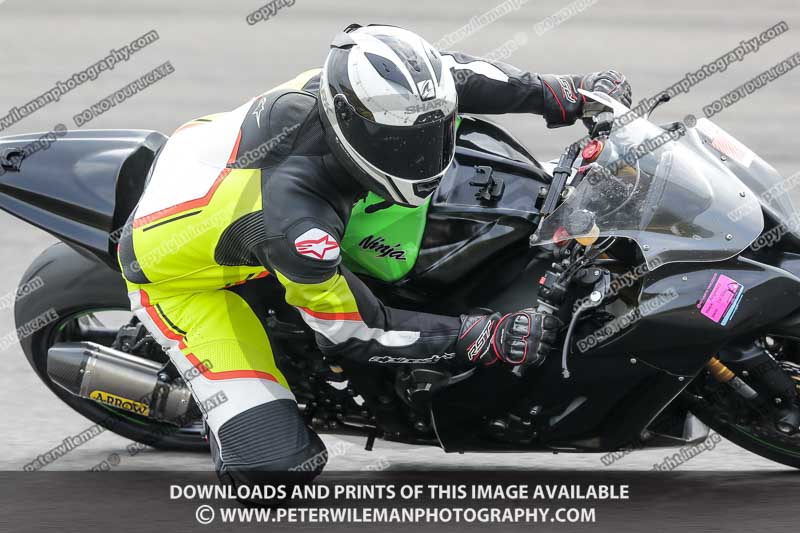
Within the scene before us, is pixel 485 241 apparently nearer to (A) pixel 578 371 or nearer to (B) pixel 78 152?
(A) pixel 578 371

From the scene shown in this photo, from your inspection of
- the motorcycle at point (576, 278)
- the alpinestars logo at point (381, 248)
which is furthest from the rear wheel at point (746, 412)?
the alpinestars logo at point (381, 248)

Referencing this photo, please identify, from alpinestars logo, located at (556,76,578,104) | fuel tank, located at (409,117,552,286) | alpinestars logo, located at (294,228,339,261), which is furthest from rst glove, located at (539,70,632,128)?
alpinestars logo, located at (294,228,339,261)

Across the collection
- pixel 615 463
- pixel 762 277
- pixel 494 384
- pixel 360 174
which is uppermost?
pixel 360 174

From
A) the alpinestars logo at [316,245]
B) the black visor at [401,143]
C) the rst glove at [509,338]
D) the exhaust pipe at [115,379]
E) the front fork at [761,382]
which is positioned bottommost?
the exhaust pipe at [115,379]

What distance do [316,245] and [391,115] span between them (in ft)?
1.54

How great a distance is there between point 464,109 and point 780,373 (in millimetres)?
1500

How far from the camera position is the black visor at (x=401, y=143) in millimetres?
4078

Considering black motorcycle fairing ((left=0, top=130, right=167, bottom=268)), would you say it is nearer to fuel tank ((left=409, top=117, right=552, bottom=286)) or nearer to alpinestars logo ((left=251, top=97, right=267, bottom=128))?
alpinestars logo ((left=251, top=97, right=267, bottom=128))

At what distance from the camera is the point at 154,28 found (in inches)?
466

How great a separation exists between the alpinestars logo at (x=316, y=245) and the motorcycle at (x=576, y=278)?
0.38 m

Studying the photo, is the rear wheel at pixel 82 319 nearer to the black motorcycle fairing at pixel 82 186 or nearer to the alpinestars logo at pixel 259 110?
the black motorcycle fairing at pixel 82 186

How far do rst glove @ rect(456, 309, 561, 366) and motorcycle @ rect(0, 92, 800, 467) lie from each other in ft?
0.22

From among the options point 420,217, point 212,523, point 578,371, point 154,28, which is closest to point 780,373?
point 578,371

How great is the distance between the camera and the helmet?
13.3 feet
